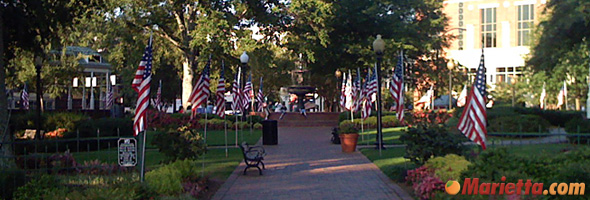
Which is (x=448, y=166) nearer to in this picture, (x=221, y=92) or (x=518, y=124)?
(x=221, y=92)

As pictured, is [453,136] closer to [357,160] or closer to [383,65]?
[357,160]

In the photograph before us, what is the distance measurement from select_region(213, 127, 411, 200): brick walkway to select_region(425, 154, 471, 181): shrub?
766mm

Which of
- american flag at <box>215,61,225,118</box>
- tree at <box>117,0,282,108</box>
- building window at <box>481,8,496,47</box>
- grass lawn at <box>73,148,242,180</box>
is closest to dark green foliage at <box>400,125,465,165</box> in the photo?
grass lawn at <box>73,148,242,180</box>

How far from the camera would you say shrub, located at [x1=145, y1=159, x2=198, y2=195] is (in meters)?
10.6

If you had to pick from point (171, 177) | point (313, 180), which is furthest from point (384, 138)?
point (171, 177)

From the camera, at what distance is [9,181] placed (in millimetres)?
10828

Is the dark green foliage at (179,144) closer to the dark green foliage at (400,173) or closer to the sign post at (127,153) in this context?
the sign post at (127,153)

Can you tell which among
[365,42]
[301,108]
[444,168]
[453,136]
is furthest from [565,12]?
[444,168]

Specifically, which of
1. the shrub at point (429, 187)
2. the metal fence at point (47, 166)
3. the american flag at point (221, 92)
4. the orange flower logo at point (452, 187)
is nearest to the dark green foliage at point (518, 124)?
the american flag at point (221, 92)

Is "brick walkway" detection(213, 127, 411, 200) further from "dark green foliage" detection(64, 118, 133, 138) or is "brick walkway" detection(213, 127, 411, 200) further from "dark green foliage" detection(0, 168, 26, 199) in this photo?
"dark green foliage" detection(64, 118, 133, 138)

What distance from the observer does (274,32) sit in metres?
34.8

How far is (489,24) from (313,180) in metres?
81.1

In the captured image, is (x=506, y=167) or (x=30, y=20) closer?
(x=506, y=167)

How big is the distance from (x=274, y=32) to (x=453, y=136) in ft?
73.3
